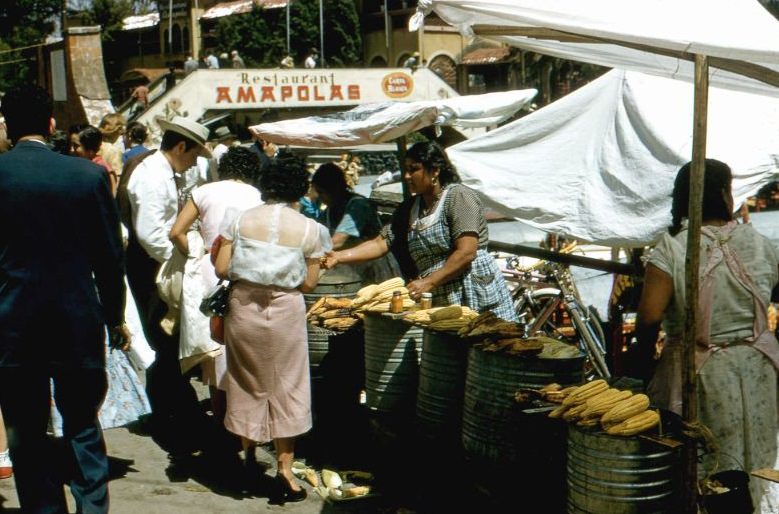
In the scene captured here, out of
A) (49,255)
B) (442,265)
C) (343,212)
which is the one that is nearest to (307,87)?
(343,212)

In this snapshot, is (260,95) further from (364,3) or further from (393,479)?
(393,479)

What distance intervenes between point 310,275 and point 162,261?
1.38m

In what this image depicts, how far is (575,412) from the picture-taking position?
3961 mm

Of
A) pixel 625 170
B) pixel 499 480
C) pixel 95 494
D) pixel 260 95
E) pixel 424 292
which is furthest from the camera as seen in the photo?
pixel 260 95

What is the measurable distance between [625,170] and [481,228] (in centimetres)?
144

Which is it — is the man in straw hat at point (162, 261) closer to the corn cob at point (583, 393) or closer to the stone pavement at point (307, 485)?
the stone pavement at point (307, 485)

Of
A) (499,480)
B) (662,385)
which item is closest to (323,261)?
(499,480)

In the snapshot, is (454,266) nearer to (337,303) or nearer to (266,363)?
(337,303)

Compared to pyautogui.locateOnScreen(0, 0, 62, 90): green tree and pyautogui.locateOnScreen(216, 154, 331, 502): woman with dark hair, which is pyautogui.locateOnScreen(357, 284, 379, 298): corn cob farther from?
pyautogui.locateOnScreen(0, 0, 62, 90): green tree

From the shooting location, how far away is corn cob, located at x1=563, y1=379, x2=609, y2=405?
405cm

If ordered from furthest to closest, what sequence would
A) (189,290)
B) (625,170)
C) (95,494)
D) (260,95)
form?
(260,95), (625,170), (189,290), (95,494)

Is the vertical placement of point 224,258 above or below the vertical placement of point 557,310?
above

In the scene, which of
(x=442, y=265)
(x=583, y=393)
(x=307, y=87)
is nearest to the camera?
(x=583, y=393)

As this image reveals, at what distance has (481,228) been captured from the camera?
225 inches
